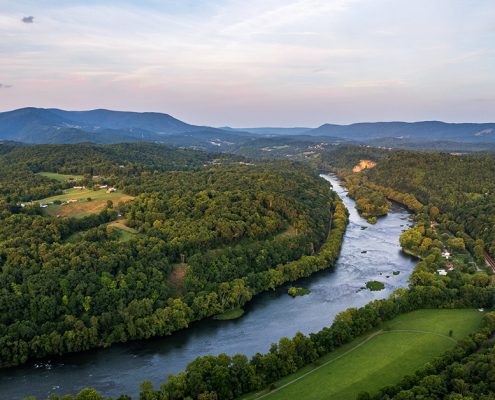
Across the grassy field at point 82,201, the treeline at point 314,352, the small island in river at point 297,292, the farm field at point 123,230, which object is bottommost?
the small island in river at point 297,292

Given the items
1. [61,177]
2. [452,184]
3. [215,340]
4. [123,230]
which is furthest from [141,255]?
[452,184]

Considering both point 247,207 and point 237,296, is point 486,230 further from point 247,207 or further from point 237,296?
point 237,296

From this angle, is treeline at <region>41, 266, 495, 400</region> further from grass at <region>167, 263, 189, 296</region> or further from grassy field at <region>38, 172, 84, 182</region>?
grassy field at <region>38, 172, 84, 182</region>

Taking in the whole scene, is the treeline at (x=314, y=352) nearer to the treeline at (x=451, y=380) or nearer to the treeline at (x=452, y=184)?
the treeline at (x=451, y=380)

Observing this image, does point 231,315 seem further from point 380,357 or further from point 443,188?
point 443,188

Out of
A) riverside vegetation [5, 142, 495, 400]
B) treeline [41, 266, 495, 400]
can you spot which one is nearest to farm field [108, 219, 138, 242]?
riverside vegetation [5, 142, 495, 400]

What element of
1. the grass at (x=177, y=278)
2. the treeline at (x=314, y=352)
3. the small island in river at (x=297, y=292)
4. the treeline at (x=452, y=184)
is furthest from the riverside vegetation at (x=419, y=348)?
the grass at (x=177, y=278)
